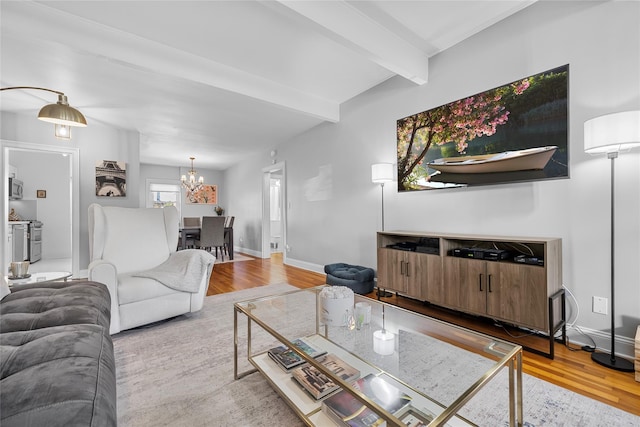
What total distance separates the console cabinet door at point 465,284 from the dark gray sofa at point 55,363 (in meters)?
2.36

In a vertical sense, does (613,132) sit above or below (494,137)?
below

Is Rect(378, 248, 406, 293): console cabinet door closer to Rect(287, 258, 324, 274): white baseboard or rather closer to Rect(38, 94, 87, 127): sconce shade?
Rect(287, 258, 324, 274): white baseboard

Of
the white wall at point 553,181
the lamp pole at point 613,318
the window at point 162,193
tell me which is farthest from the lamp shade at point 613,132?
the window at point 162,193

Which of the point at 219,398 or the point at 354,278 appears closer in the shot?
the point at 219,398

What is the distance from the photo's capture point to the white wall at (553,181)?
5.93 ft

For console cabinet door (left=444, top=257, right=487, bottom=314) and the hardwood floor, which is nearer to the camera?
the hardwood floor

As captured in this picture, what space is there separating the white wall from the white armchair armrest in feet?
8.86

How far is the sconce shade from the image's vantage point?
1.94 metres

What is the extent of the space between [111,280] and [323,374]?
190cm

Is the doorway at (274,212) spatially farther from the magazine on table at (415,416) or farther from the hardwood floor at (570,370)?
the magazine on table at (415,416)

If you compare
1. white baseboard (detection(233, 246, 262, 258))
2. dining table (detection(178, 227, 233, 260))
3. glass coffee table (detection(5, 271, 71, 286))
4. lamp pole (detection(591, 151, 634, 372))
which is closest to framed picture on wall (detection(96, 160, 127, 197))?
dining table (detection(178, 227, 233, 260))

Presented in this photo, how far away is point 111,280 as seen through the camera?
82.0 inches

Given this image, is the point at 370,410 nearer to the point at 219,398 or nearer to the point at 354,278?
the point at 219,398

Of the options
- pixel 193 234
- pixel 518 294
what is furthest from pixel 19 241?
pixel 518 294
